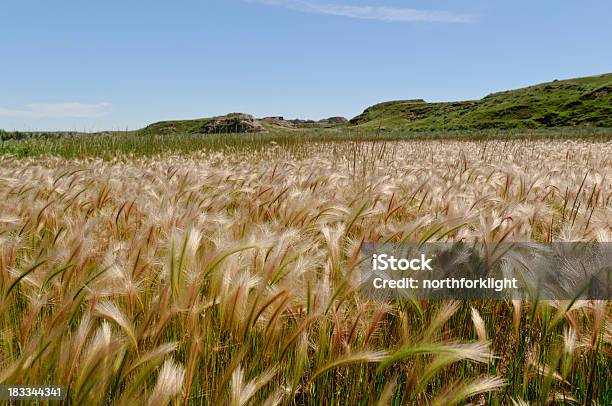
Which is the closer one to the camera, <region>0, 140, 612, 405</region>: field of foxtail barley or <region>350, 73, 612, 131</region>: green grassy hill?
<region>0, 140, 612, 405</region>: field of foxtail barley

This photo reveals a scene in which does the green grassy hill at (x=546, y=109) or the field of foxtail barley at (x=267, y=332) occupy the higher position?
the green grassy hill at (x=546, y=109)

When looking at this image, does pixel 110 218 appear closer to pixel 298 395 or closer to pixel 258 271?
pixel 258 271

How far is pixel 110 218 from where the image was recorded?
2602 mm

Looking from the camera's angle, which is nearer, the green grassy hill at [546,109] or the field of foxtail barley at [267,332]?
the field of foxtail barley at [267,332]

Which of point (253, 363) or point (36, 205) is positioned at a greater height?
point (36, 205)

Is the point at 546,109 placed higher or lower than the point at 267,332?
higher

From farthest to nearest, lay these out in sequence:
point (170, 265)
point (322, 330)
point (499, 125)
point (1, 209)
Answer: point (499, 125), point (1, 209), point (170, 265), point (322, 330)

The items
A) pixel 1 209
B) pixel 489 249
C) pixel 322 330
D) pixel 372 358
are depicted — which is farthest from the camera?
pixel 1 209

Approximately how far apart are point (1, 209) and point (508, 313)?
9.83 ft

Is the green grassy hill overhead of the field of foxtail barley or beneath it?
overhead

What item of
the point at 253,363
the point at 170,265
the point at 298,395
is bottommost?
the point at 298,395

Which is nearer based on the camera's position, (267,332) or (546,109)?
(267,332)

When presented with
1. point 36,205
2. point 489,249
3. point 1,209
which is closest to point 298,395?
point 489,249

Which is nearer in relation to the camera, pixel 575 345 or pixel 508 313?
pixel 575 345
